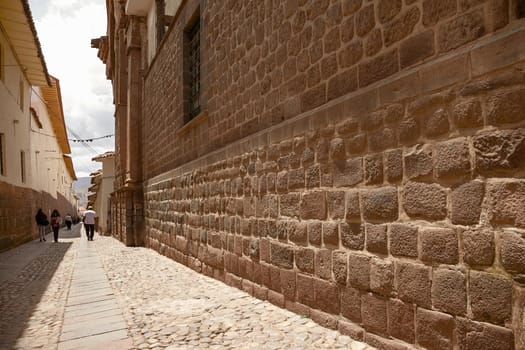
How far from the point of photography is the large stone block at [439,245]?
8.07 ft

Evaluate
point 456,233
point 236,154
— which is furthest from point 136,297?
point 456,233

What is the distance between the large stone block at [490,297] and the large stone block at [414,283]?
0.33 metres

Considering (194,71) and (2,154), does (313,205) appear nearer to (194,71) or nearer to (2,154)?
(194,71)

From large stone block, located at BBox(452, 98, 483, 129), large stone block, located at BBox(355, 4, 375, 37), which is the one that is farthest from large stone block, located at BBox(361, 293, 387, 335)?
large stone block, located at BBox(355, 4, 375, 37)

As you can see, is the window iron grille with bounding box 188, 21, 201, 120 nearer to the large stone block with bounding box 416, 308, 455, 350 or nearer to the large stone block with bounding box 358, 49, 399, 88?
the large stone block with bounding box 358, 49, 399, 88

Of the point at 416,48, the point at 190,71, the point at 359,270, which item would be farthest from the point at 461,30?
the point at 190,71

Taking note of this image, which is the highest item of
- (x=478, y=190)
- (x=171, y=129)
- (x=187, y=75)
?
(x=187, y=75)

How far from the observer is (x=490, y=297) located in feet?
7.34

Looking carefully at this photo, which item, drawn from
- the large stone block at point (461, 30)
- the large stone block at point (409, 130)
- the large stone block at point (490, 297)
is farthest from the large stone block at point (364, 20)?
the large stone block at point (490, 297)

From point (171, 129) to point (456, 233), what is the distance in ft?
25.6

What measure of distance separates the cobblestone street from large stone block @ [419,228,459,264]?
3.27ft

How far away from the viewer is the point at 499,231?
2.19m

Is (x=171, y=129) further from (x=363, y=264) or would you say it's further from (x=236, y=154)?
(x=363, y=264)

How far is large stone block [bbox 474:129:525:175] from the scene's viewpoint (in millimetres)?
2100
